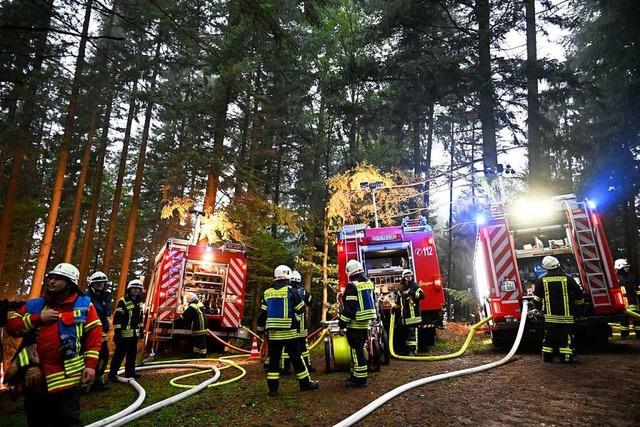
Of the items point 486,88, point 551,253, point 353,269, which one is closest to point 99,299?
point 353,269

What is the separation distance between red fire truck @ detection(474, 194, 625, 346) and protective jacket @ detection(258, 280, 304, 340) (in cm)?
426

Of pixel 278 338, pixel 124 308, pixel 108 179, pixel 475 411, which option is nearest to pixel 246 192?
pixel 124 308

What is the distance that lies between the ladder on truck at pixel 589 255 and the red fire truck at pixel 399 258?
302 cm

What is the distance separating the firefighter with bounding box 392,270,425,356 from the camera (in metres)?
7.74

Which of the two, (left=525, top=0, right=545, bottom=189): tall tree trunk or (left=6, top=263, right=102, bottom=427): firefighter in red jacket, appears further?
(left=525, top=0, right=545, bottom=189): tall tree trunk

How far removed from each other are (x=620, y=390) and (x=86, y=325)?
5847mm

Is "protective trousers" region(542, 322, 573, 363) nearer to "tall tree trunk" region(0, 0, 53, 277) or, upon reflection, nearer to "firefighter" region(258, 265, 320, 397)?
"firefighter" region(258, 265, 320, 397)

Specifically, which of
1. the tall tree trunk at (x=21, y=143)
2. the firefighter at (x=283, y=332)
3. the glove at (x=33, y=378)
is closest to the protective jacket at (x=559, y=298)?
the firefighter at (x=283, y=332)

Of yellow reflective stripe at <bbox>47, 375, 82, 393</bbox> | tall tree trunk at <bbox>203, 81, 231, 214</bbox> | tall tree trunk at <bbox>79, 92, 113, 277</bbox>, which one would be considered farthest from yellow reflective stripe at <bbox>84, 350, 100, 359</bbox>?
tall tree trunk at <bbox>79, 92, 113, 277</bbox>

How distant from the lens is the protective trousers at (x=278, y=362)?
527 centimetres

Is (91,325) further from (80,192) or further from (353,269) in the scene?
(80,192)

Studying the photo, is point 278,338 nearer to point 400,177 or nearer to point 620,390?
point 620,390

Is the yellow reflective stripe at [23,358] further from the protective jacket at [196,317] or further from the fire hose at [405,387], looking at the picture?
the protective jacket at [196,317]

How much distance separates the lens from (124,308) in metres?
6.77
